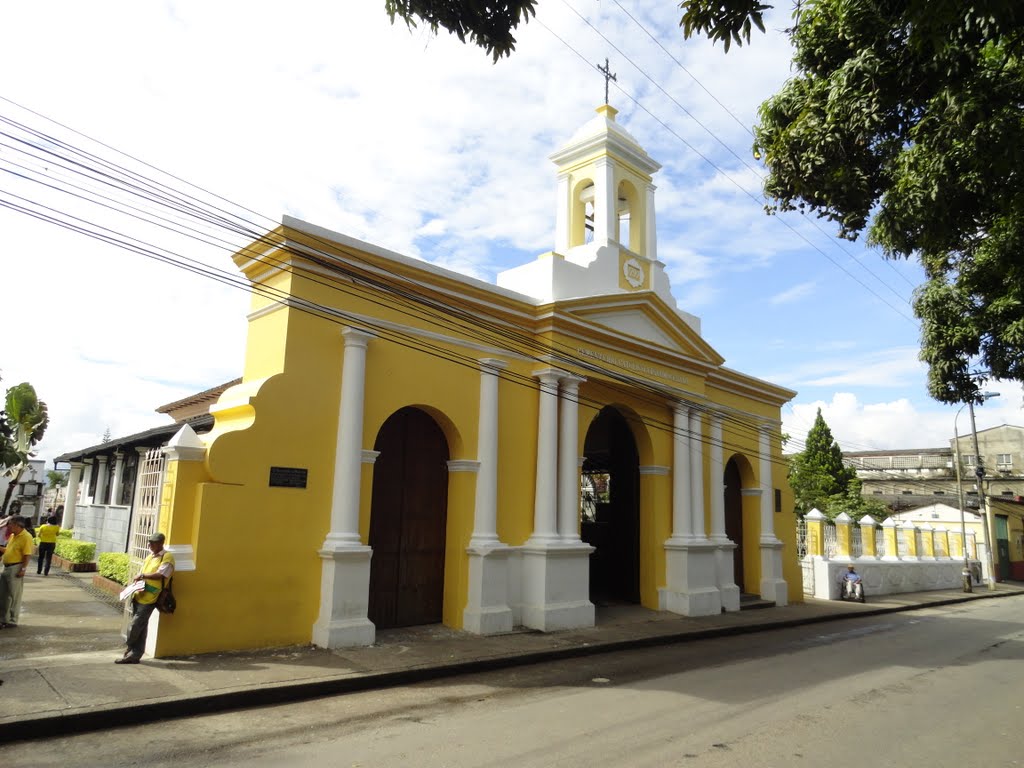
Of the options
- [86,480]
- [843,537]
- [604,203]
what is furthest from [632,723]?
[86,480]

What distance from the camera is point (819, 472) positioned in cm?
3881

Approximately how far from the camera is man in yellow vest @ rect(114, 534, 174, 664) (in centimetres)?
717

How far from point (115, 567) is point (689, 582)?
10738 millimetres

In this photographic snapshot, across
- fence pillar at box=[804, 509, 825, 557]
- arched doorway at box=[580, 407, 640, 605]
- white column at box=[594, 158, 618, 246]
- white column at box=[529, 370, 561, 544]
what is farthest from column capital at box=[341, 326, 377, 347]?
fence pillar at box=[804, 509, 825, 557]

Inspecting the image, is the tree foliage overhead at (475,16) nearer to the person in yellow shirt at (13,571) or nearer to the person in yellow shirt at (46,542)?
the person in yellow shirt at (13,571)

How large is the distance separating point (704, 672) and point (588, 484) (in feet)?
31.6

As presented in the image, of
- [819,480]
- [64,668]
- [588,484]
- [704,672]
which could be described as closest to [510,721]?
[704,672]

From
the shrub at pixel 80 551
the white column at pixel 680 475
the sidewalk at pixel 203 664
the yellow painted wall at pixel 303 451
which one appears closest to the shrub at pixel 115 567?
the sidewalk at pixel 203 664

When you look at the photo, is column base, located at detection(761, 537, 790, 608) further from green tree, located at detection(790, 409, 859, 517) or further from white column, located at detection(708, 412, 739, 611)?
green tree, located at detection(790, 409, 859, 517)

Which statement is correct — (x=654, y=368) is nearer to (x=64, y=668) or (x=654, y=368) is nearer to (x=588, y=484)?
(x=588, y=484)

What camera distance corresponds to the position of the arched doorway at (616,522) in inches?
571

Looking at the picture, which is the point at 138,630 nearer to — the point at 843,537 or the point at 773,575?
the point at 773,575

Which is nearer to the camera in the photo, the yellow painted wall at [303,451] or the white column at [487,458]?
the yellow painted wall at [303,451]

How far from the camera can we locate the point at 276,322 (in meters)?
9.14
